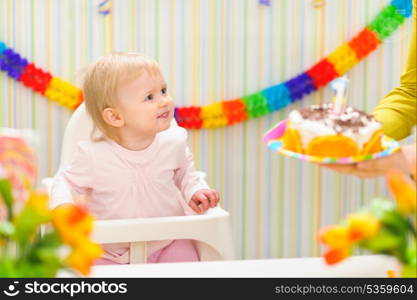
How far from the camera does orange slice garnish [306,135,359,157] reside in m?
1.06

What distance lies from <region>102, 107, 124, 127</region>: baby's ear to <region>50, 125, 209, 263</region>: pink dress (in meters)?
0.05

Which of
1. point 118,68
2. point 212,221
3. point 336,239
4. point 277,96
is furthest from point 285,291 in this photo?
point 277,96

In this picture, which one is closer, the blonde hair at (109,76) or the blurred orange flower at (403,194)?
the blurred orange flower at (403,194)

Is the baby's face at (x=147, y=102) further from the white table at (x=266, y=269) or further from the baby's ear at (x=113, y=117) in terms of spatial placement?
the white table at (x=266, y=269)

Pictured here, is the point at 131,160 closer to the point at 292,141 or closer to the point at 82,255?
the point at 292,141

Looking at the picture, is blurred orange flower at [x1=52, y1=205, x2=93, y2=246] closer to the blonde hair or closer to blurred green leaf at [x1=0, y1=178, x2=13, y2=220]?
blurred green leaf at [x1=0, y1=178, x2=13, y2=220]

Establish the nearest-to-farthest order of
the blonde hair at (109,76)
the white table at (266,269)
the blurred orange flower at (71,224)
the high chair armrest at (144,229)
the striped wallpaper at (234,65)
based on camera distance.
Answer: the blurred orange flower at (71,224) < the white table at (266,269) < the high chair armrest at (144,229) < the blonde hair at (109,76) < the striped wallpaper at (234,65)

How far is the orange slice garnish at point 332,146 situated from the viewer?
3.48 feet

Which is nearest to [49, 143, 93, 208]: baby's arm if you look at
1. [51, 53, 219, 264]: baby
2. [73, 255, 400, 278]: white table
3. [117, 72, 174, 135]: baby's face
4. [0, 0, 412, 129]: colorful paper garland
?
[51, 53, 219, 264]: baby

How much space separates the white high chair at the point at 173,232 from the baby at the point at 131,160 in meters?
0.08

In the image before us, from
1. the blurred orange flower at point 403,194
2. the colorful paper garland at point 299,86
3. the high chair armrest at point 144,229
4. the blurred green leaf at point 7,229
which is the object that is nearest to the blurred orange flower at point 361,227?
the blurred orange flower at point 403,194

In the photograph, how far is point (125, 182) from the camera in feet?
5.22

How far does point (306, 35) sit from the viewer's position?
7.99 ft

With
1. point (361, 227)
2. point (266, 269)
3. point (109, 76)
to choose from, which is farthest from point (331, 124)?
point (109, 76)
